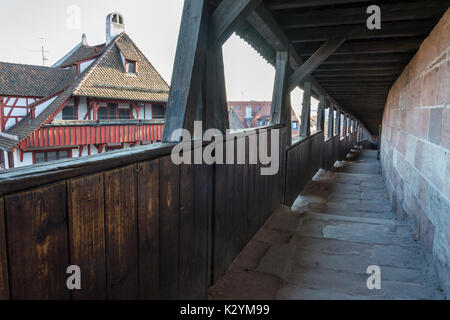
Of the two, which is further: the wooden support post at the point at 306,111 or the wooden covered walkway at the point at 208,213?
the wooden support post at the point at 306,111

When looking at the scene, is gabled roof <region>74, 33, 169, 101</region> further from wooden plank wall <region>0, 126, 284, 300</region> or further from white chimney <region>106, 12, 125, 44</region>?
wooden plank wall <region>0, 126, 284, 300</region>

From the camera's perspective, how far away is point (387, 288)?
2.44m

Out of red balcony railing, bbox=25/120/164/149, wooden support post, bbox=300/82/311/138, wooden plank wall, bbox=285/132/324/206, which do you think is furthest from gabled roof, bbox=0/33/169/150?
wooden plank wall, bbox=285/132/324/206

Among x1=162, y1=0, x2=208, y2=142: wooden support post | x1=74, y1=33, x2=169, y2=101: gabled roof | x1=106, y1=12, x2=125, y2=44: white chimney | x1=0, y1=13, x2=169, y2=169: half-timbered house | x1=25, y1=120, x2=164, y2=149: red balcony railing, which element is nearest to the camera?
x1=162, y1=0, x2=208, y2=142: wooden support post

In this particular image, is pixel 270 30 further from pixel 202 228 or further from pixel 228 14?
pixel 202 228

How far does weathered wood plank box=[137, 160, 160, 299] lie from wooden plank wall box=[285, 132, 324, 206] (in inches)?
135

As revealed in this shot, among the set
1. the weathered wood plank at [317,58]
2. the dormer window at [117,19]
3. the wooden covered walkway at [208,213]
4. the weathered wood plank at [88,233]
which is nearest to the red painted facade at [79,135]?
the dormer window at [117,19]

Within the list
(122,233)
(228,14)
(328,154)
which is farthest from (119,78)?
(122,233)

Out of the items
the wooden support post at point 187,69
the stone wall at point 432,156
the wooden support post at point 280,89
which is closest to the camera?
the wooden support post at point 187,69

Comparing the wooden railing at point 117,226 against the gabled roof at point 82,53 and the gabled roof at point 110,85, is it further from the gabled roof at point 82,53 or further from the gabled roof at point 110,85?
the gabled roof at point 82,53

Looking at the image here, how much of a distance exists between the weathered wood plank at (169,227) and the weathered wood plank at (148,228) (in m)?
0.04

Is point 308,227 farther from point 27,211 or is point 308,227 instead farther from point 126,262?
point 27,211

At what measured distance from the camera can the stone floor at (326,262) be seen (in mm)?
2371

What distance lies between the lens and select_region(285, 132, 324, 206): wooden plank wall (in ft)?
16.3
